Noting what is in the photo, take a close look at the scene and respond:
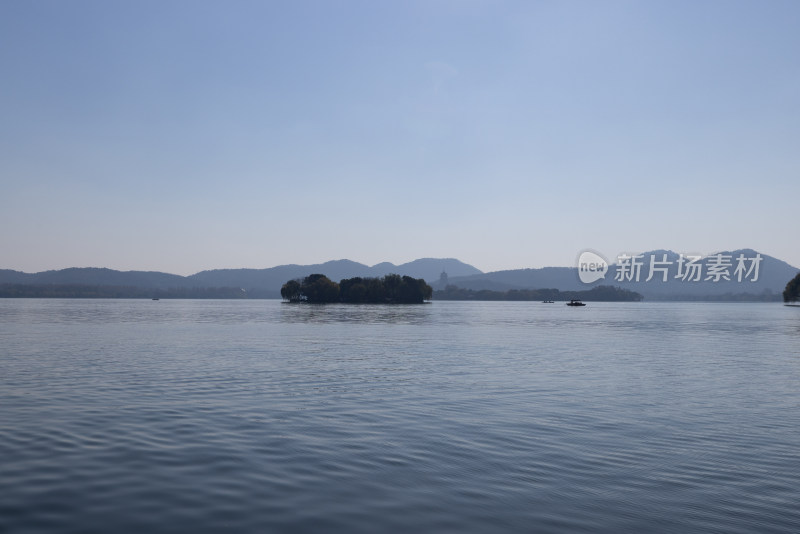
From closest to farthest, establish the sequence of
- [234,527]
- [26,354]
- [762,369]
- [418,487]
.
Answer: [234,527] < [418,487] < [762,369] < [26,354]

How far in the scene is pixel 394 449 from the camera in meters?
19.0

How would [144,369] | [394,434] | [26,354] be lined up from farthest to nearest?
[26,354], [144,369], [394,434]

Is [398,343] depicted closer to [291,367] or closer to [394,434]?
[291,367]

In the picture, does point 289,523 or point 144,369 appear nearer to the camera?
point 289,523

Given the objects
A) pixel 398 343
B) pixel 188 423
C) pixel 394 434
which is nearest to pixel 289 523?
pixel 394 434

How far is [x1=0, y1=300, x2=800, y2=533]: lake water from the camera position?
1301 cm

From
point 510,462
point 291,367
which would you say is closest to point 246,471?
point 510,462

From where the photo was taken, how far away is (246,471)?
1611 centimetres

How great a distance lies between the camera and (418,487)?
15.0 meters

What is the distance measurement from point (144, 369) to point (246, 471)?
88.0ft

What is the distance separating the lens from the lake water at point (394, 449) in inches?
512

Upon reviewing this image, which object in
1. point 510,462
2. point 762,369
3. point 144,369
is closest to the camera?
point 510,462

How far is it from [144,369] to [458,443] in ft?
90.7

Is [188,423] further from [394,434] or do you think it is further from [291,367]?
[291,367]
